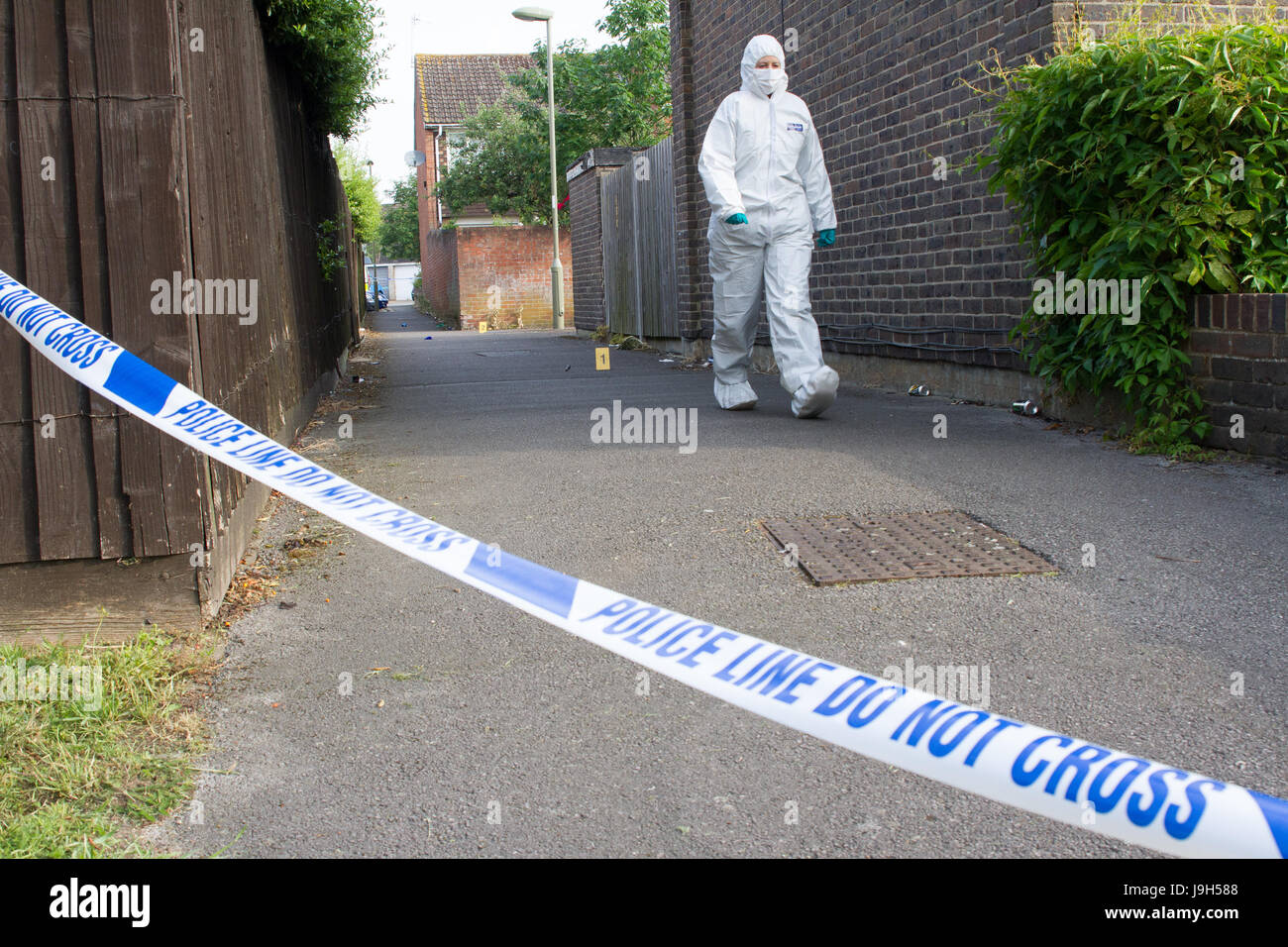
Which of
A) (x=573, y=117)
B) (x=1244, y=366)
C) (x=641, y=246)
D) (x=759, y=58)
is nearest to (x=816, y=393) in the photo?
(x=759, y=58)

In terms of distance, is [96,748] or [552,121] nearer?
[96,748]

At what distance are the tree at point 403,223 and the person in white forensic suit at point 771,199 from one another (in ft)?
174

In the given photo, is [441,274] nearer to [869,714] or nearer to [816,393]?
[816,393]

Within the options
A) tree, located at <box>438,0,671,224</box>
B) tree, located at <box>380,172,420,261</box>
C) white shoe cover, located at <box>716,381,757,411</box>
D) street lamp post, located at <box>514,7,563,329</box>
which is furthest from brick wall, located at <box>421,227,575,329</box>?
tree, located at <box>380,172,420,261</box>

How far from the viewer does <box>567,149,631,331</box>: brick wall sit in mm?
20070

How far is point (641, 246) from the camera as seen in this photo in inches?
675

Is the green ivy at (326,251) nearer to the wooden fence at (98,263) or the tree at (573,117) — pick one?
the wooden fence at (98,263)

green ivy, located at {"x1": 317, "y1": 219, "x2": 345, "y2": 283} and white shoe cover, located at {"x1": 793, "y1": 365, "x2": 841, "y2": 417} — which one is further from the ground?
green ivy, located at {"x1": 317, "y1": 219, "x2": 345, "y2": 283}

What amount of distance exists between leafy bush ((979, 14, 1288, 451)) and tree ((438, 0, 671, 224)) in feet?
74.2

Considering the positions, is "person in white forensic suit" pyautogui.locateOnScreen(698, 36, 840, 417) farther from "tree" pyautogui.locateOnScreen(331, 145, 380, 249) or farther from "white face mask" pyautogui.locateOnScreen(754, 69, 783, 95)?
"tree" pyautogui.locateOnScreen(331, 145, 380, 249)

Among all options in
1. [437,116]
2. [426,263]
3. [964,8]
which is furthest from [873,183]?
[437,116]

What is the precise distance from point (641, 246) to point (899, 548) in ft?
43.3

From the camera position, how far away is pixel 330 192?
1330cm
